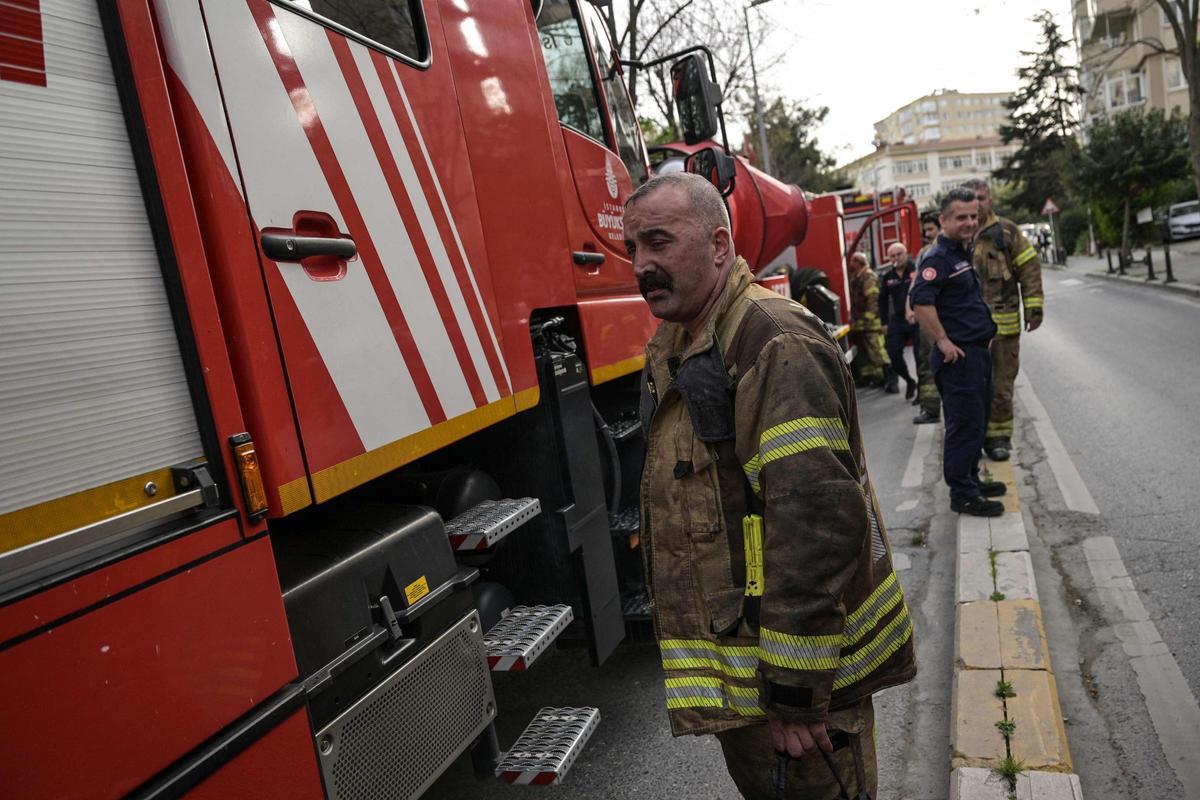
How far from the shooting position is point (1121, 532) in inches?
195

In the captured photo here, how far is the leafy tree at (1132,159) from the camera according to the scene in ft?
80.2

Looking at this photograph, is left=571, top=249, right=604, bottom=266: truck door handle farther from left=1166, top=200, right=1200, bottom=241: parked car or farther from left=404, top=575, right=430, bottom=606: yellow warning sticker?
left=1166, top=200, right=1200, bottom=241: parked car

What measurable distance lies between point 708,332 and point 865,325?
10.1 meters

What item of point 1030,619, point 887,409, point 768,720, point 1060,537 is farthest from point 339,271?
point 887,409

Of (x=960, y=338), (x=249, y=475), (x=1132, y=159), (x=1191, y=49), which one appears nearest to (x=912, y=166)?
(x=1132, y=159)

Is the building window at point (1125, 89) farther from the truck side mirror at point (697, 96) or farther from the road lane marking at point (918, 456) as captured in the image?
the truck side mirror at point (697, 96)

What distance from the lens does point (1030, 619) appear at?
374 centimetres

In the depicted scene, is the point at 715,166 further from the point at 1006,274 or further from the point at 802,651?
the point at 802,651

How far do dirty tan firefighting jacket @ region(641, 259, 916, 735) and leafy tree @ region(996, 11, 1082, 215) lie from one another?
5422cm

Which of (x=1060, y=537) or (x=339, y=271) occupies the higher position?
(x=339, y=271)

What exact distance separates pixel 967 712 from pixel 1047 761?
364 millimetres

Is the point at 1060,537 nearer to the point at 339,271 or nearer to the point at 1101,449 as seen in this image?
the point at 1101,449

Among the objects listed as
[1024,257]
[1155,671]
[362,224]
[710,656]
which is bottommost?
[1155,671]

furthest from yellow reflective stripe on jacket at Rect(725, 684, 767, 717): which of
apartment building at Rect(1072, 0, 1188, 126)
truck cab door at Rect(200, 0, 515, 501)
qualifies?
apartment building at Rect(1072, 0, 1188, 126)
